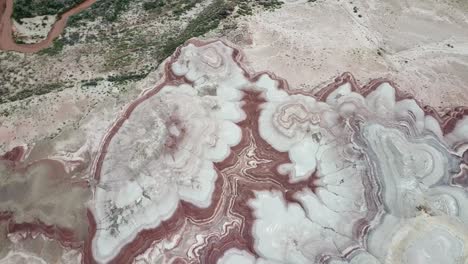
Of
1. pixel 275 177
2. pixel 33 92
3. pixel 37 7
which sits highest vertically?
pixel 275 177

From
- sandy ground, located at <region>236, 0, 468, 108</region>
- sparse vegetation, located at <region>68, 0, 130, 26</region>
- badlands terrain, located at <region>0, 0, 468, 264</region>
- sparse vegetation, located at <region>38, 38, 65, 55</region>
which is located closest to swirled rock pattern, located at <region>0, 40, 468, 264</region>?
badlands terrain, located at <region>0, 0, 468, 264</region>

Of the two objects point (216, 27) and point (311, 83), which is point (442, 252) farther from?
point (216, 27)

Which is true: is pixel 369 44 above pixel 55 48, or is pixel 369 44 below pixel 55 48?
above

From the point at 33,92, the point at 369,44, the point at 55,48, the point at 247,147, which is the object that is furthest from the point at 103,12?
the point at 369,44

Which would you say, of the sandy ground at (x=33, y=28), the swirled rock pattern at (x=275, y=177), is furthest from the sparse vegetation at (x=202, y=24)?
the sandy ground at (x=33, y=28)

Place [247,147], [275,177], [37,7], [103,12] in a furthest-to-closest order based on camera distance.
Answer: [37,7] → [103,12] → [247,147] → [275,177]

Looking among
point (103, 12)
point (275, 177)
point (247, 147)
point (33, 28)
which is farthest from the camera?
point (103, 12)

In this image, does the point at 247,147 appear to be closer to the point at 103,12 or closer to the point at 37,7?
the point at 103,12

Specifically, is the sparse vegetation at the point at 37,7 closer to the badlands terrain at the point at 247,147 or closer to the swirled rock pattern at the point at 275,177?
the badlands terrain at the point at 247,147
